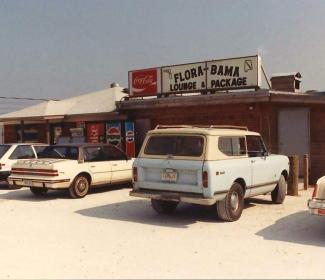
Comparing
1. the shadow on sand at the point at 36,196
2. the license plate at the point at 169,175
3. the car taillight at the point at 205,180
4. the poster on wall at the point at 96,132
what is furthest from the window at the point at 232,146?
the poster on wall at the point at 96,132

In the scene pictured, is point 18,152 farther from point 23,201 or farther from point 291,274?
point 291,274

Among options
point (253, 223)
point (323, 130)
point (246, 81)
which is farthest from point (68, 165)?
point (323, 130)

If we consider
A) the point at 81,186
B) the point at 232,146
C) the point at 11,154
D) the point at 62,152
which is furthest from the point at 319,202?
the point at 11,154

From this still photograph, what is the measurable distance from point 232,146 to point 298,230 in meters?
2.16

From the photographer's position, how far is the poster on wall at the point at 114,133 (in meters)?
19.2

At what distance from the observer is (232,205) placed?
9289 millimetres

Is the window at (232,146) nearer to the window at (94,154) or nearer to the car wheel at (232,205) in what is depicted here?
the car wheel at (232,205)

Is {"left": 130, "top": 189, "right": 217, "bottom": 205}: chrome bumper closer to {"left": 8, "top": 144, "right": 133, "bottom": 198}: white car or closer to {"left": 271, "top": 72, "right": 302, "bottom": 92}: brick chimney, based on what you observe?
{"left": 8, "top": 144, "right": 133, "bottom": 198}: white car

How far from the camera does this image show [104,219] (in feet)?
31.2

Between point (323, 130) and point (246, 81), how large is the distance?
306 cm

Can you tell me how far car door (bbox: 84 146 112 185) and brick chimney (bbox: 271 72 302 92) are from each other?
29.4ft

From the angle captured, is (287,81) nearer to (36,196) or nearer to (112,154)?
(112,154)

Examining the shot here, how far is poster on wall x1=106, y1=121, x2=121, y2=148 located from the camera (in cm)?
1919

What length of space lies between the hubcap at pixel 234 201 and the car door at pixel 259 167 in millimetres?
659
